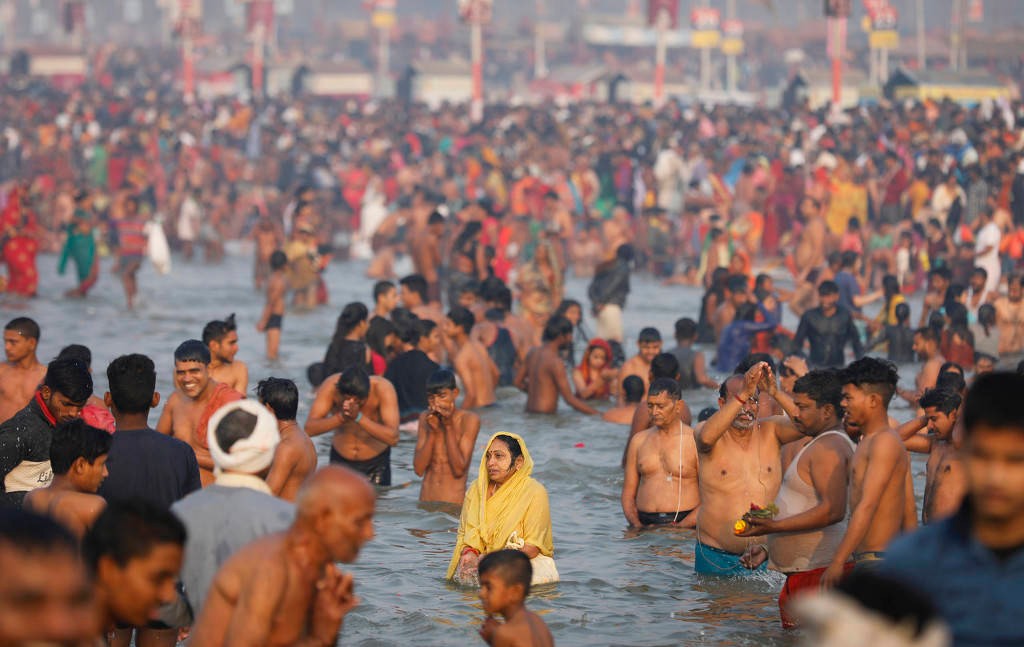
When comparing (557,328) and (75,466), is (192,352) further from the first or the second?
(557,328)

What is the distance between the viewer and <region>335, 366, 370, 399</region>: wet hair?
8547 millimetres

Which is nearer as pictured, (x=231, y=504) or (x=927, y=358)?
(x=231, y=504)

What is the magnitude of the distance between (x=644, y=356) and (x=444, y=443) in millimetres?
3265

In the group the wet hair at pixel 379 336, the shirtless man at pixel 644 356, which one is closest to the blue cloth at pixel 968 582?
the shirtless man at pixel 644 356

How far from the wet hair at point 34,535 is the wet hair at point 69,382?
11.5 ft

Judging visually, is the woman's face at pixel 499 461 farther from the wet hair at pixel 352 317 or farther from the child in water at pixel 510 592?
the wet hair at pixel 352 317

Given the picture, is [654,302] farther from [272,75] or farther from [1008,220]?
[272,75]

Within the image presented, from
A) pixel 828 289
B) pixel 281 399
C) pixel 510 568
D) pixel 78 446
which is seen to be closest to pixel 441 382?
pixel 281 399

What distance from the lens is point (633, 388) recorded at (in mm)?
11508

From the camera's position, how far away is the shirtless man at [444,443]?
8.62m

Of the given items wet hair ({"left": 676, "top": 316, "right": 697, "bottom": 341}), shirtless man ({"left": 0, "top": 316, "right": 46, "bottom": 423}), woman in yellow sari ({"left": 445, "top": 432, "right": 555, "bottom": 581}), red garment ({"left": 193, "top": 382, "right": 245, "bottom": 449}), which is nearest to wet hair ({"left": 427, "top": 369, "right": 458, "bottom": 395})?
woman in yellow sari ({"left": 445, "top": 432, "right": 555, "bottom": 581})

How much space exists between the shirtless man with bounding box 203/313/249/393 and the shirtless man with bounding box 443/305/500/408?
2.94m

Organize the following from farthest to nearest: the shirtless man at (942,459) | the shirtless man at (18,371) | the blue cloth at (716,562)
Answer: the shirtless man at (18,371), the blue cloth at (716,562), the shirtless man at (942,459)

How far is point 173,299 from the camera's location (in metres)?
21.0
